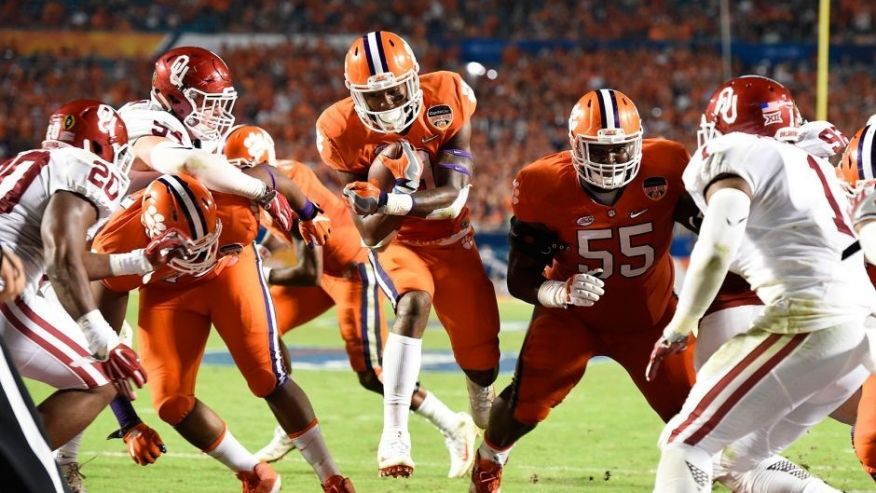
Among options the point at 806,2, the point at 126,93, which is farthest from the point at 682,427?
the point at 806,2

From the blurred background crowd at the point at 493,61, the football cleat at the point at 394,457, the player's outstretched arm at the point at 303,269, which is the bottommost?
the blurred background crowd at the point at 493,61

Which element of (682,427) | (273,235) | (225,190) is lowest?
(273,235)

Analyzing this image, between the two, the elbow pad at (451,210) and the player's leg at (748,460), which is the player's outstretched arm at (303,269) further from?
the player's leg at (748,460)

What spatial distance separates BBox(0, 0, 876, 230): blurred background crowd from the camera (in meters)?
21.0

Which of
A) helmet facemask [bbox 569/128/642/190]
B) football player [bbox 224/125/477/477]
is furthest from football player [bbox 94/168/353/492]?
helmet facemask [bbox 569/128/642/190]

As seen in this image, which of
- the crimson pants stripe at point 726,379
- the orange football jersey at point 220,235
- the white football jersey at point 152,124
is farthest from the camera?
the white football jersey at point 152,124

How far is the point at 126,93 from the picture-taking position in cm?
2117

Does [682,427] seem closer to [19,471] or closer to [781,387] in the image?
[781,387]

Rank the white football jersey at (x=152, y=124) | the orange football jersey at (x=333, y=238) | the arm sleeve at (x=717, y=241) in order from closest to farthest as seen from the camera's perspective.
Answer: the arm sleeve at (x=717, y=241), the white football jersey at (x=152, y=124), the orange football jersey at (x=333, y=238)

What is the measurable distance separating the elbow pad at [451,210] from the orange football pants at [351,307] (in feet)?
3.69

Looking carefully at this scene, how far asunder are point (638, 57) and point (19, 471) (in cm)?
2121

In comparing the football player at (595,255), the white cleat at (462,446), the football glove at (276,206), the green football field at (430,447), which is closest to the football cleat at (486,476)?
the football player at (595,255)

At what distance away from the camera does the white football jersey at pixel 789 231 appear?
3.56 m

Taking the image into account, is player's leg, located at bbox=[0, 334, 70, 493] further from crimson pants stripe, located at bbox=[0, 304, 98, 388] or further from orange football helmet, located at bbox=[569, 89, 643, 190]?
orange football helmet, located at bbox=[569, 89, 643, 190]
